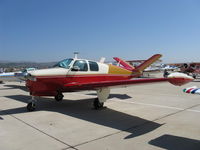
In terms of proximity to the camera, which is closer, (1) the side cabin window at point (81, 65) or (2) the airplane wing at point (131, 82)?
(2) the airplane wing at point (131, 82)

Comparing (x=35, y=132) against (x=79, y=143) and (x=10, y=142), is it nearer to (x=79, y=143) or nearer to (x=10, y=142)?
(x=10, y=142)

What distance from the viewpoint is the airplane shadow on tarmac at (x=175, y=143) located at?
156 inches

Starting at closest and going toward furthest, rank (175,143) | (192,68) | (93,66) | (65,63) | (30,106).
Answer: (175,143) → (30,106) → (65,63) → (93,66) → (192,68)

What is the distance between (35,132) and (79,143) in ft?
4.57

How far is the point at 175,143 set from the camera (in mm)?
4184

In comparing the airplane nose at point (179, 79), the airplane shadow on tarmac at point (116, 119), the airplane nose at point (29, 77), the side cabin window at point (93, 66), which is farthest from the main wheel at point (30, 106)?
the airplane nose at point (179, 79)

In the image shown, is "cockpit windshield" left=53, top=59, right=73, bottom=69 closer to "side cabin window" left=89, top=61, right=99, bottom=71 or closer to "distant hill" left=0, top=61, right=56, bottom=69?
"side cabin window" left=89, top=61, right=99, bottom=71

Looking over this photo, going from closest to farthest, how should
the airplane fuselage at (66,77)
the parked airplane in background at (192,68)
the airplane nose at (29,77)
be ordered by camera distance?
the airplane nose at (29,77) → the airplane fuselage at (66,77) → the parked airplane in background at (192,68)

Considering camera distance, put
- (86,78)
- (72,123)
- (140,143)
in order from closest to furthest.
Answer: (140,143) < (72,123) < (86,78)

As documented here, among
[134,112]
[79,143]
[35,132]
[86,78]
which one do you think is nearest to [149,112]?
[134,112]

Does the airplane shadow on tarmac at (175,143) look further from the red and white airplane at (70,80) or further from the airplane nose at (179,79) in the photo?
the red and white airplane at (70,80)

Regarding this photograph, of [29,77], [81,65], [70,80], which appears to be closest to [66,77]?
[70,80]

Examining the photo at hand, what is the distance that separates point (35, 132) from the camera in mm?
4918

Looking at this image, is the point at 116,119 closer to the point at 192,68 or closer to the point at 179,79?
the point at 179,79
